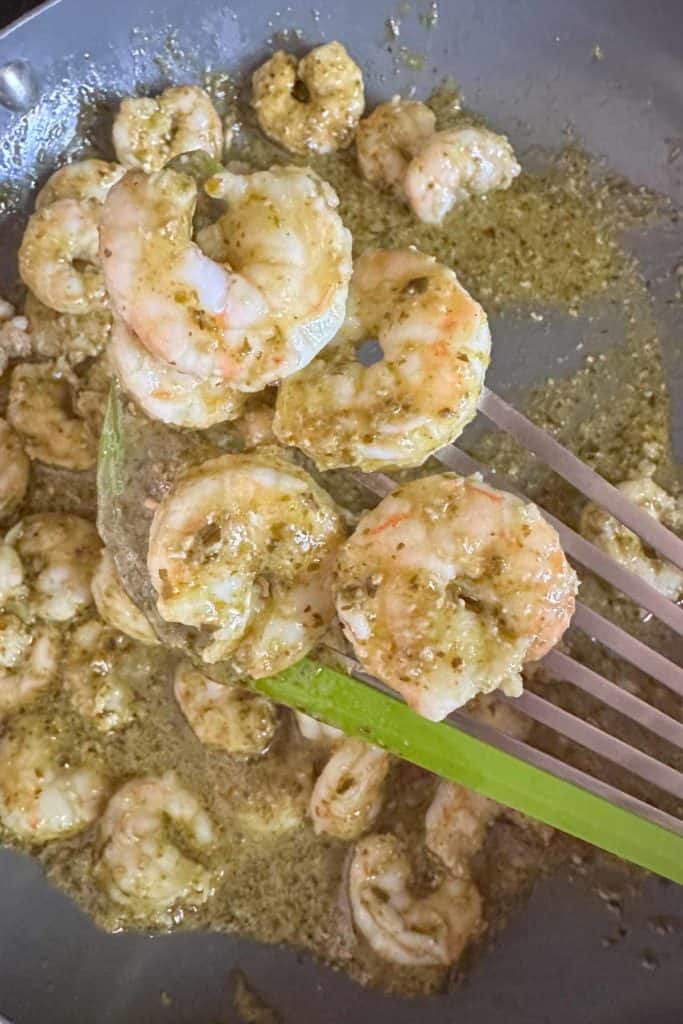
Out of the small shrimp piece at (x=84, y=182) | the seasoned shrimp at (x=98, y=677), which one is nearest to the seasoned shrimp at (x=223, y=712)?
the seasoned shrimp at (x=98, y=677)

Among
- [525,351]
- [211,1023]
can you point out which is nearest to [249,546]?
[525,351]

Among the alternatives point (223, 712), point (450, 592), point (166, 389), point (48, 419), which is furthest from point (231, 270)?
point (223, 712)

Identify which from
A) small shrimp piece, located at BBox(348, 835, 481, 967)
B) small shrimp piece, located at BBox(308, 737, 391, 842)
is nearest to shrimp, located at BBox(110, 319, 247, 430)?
small shrimp piece, located at BBox(308, 737, 391, 842)

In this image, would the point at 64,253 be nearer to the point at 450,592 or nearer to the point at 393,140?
the point at 393,140

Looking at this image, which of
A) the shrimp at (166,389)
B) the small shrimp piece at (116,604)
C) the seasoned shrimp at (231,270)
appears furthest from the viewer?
the small shrimp piece at (116,604)

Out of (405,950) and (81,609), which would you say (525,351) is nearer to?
(81,609)

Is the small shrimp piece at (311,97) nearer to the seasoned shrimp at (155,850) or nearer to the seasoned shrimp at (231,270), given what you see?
the seasoned shrimp at (231,270)

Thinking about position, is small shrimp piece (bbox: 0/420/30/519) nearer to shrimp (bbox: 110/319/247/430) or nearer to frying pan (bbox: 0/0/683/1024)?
frying pan (bbox: 0/0/683/1024)
